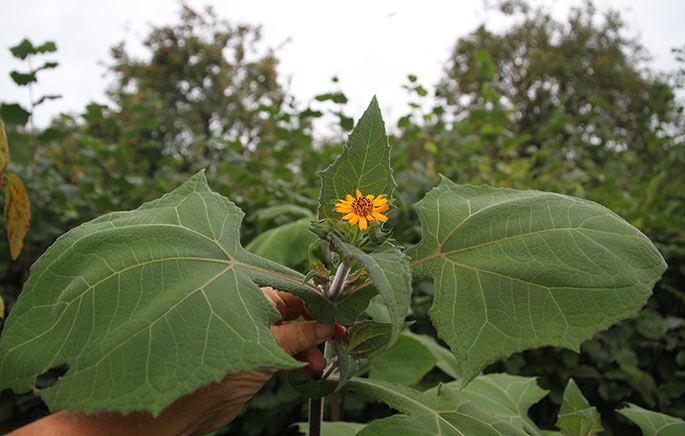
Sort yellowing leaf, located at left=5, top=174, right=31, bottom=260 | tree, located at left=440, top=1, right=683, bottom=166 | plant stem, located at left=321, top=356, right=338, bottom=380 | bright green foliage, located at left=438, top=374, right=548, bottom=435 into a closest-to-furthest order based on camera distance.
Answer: plant stem, located at left=321, top=356, right=338, bottom=380 < bright green foliage, located at left=438, top=374, right=548, bottom=435 < yellowing leaf, located at left=5, top=174, right=31, bottom=260 < tree, located at left=440, top=1, right=683, bottom=166

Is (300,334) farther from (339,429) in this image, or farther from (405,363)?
(405,363)

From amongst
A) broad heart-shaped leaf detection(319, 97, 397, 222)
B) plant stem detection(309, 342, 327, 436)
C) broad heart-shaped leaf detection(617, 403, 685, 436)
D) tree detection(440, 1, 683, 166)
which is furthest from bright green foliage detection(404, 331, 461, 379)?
→ tree detection(440, 1, 683, 166)

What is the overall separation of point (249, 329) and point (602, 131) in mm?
4569

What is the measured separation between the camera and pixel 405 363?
5.60ft

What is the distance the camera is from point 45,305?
0.79 meters

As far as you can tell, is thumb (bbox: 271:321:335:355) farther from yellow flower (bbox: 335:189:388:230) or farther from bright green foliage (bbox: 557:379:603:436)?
bright green foliage (bbox: 557:379:603:436)

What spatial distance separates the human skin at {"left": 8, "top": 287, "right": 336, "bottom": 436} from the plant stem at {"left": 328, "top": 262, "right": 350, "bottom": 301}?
0.07 m

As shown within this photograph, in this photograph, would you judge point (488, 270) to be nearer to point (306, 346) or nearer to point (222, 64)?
point (306, 346)

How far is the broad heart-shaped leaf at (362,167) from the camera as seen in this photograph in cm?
85

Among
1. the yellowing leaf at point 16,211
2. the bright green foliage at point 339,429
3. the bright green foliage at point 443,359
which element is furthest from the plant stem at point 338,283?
the yellowing leaf at point 16,211

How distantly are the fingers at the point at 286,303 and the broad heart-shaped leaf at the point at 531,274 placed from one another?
0.28 m

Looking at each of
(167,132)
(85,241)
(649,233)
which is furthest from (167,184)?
(167,132)

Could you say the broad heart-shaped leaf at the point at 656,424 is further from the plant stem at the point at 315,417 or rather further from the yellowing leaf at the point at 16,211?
the yellowing leaf at the point at 16,211

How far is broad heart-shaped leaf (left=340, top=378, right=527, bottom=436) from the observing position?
0.90m
